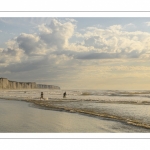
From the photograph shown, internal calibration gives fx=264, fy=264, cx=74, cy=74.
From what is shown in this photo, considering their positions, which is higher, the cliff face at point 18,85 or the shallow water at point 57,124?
the cliff face at point 18,85

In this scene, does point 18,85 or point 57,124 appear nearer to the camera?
point 57,124

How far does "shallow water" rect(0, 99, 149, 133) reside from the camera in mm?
5297

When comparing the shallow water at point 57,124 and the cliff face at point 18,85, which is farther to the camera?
the cliff face at point 18,85

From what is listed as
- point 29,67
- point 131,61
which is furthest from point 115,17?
point 29,67

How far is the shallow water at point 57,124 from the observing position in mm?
5297

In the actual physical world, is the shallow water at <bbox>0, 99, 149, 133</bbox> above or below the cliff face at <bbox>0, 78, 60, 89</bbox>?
below

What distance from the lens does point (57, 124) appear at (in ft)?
18.6

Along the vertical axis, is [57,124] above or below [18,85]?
below

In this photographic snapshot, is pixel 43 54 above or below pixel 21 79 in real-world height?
above

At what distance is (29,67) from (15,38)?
0.73 m
